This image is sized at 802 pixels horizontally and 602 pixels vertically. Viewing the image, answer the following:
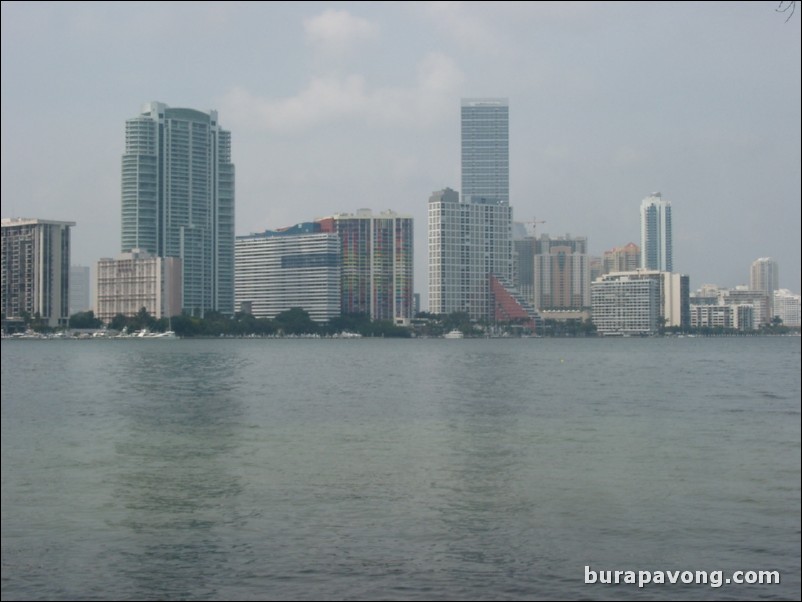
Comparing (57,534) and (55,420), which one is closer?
(57,534)

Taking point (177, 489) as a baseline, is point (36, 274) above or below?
above

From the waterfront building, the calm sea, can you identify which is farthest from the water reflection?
the waterfront building

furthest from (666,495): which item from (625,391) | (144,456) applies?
(625,391)

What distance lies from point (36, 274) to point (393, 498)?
615 feet

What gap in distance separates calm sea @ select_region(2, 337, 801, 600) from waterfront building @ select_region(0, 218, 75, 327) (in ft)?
501

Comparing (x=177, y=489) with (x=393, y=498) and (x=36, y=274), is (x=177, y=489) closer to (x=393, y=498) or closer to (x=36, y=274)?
(x=393, y=498)

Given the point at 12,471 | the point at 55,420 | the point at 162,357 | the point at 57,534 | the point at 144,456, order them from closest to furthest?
the point at 57,534 < the point at 12,471 < the point at 144,456 < the point at 55,420 < the point at 162,357

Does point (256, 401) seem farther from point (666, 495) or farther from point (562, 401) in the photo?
point (666, 495)

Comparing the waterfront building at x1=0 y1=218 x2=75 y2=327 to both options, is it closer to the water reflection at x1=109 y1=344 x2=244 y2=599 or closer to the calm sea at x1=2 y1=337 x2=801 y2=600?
the water reflection at x1=109 y1=344 x2=244 y2=599

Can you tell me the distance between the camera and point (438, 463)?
29016 mm

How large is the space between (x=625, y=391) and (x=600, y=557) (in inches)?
1794

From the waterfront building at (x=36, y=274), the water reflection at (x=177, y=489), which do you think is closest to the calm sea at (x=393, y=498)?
the water reflection at (x=177, y=489)

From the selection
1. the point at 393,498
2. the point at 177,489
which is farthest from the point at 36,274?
the point at 393,498

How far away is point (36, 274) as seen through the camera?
640 feet
